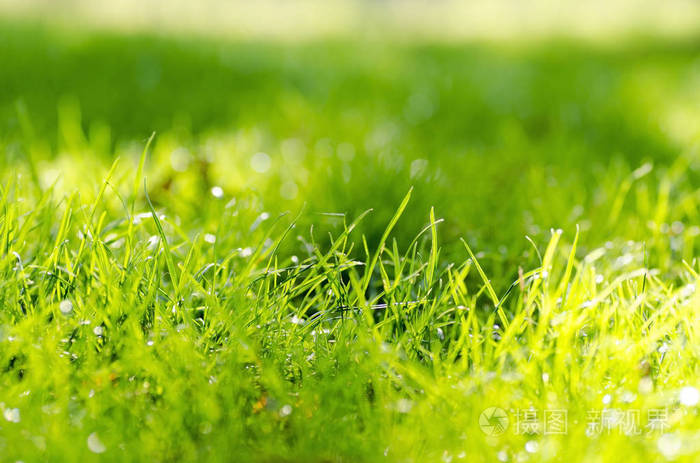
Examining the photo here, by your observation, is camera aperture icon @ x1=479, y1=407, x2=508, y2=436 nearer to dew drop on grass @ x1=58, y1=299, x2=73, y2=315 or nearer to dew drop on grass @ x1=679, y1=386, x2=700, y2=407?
dew drop on grass @ x1=679, y1=386, x2=700, y2=407

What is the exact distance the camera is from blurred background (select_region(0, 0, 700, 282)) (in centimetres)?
206

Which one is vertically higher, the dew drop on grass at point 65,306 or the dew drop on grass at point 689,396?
the dew drop on grass at point 65,306

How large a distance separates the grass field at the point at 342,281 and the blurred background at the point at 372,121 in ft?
0.06

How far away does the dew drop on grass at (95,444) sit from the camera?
1.05 metres

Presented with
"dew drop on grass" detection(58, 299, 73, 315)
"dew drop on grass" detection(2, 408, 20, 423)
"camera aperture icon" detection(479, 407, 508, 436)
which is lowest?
"camera aperture icon" detection(479, 407, 508, 436)

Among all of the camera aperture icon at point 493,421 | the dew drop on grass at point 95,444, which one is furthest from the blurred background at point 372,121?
the dew drop on grass at point 95,444

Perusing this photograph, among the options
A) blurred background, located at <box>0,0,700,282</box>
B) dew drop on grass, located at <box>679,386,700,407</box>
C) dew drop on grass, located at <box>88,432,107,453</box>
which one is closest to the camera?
dew drop on grass, located at <box>88,432,107,453</box>

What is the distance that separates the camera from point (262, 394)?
1.24m

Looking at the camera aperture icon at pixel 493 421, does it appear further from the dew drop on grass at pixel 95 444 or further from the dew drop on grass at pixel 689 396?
the dew drop on grass at pixel 95 444

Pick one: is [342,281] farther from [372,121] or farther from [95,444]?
[372,121]

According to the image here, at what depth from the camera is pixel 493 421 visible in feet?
3.80

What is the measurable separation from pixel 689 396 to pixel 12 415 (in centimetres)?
119

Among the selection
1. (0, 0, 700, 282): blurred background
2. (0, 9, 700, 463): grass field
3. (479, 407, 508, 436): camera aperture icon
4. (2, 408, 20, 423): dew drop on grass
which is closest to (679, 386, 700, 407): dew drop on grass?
(0, 9, 700, 463): grass field

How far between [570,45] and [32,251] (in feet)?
19.3
